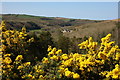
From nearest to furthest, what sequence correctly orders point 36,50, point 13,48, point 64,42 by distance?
1. point 13,48
2. point 36,50
3. point 64,42

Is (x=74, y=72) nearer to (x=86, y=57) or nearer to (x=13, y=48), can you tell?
(x=86, y=57)

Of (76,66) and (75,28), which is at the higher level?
(75,28)

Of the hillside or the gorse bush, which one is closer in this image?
the gorse bush

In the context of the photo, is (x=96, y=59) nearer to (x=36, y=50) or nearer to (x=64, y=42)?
(x=36, y=50)

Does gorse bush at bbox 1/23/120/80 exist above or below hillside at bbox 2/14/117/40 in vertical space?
below

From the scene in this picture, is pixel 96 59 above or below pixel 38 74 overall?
above

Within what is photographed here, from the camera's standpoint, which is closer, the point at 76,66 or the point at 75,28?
the point at 76,66

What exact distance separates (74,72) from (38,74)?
1570 millimetres

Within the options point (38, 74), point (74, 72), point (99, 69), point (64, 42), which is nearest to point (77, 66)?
point (74, 72)

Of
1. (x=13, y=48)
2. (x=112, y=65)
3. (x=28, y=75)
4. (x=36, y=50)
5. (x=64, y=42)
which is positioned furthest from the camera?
(x=64, y=42)

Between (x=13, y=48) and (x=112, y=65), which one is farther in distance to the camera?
(x=13, y=48)

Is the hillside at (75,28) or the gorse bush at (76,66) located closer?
the gorse bush at (76,66)

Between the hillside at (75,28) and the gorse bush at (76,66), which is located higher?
the hillside at (75,28)

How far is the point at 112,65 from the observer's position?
7.70 meters
